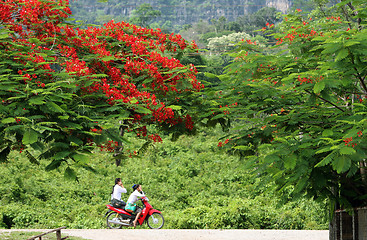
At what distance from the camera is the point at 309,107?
23.8ft

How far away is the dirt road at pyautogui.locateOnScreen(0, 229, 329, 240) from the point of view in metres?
11.0

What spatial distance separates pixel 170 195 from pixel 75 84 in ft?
37.9

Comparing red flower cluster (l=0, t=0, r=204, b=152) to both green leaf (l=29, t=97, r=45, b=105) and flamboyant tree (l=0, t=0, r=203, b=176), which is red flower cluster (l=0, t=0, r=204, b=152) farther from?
green leaf (l=29, t=97, r=45, b=105)

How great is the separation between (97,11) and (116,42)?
101 m

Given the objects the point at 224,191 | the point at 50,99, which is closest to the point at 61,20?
the point at 50,99

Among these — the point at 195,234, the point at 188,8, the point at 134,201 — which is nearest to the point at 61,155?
the point at 134,201

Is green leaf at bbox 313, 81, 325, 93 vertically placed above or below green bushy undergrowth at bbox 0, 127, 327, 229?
above

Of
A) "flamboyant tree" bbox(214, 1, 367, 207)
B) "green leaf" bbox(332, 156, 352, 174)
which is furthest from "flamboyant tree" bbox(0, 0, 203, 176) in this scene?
"green leaf" bbox(332, 156, 352, 174)

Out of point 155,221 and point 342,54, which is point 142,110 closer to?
point 342,54

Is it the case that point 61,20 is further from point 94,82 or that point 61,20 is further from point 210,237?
point 210,237

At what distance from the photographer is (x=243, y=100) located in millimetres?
8016

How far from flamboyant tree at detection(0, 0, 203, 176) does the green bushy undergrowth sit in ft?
10.5

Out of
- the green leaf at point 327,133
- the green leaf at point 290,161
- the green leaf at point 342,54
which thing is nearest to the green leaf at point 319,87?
the green leaf at point 342,54

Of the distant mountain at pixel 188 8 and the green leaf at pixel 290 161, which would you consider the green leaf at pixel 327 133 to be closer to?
the green leaf at pixel 290 161
